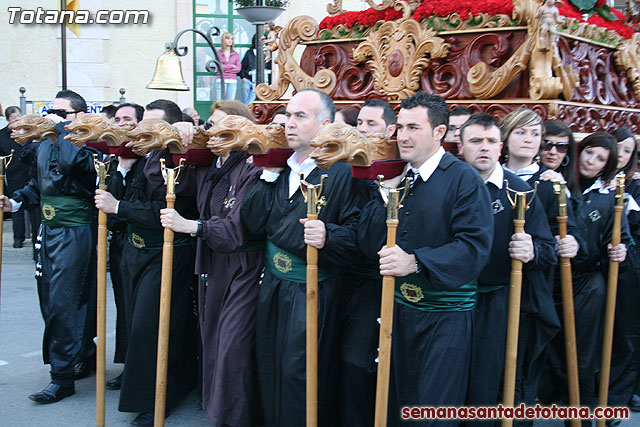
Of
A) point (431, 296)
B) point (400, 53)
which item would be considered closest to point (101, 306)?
point (431, 296)

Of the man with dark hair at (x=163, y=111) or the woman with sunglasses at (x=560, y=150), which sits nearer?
the woman with sunglasses at (x=560, y=150)

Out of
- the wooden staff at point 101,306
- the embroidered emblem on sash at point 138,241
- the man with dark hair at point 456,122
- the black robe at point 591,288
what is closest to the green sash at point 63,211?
the embroidered emblem on sash at point 138,241

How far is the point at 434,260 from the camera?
3.18 metres

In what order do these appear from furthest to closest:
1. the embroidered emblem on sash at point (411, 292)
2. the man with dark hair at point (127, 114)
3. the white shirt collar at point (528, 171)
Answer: the man with dark hair at point (127, 114)
the white shirt collar at point (528, 171)
the embroidered emblem on sash at point (411, 292)

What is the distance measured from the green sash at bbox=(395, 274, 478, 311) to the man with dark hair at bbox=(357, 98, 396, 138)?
49.6 inches

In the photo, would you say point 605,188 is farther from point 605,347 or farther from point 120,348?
point 120,348

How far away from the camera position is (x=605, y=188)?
4.59m

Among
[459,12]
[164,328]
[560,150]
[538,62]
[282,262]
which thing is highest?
[459,12]

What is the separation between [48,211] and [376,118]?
96.8 inches

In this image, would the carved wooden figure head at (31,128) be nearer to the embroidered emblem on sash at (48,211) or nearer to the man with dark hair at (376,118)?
the embroidered emblem on sash at (48,211)

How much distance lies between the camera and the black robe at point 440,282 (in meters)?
3.22

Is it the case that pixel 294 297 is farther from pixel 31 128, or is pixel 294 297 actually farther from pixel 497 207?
pixel 31 128

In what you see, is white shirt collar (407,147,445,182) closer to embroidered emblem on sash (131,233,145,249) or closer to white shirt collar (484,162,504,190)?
white shirt collar (484,162,504,190)

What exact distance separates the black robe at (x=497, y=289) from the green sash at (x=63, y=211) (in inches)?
115
